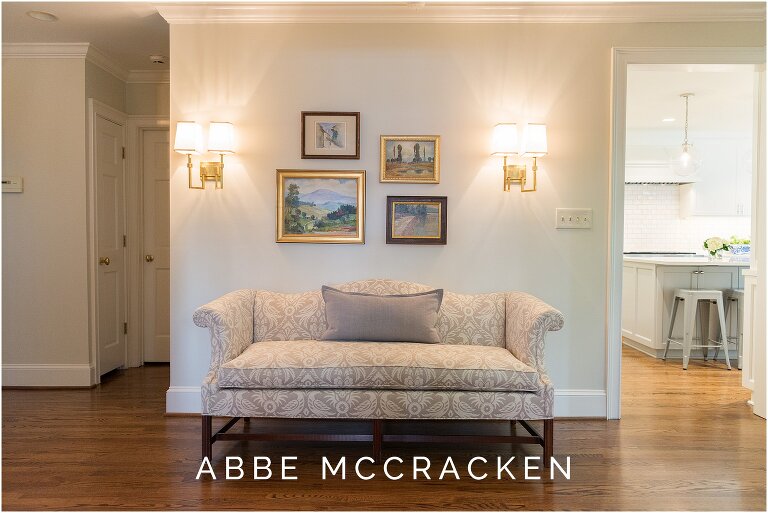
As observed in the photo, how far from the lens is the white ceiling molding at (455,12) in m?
3.30

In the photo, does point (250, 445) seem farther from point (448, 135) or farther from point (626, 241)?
point (626, 241)

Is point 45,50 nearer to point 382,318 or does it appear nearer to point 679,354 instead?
point 382,318

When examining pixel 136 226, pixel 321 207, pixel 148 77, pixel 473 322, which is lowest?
pixel 473 322

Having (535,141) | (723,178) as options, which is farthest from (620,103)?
(723,178)

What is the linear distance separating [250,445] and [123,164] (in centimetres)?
285

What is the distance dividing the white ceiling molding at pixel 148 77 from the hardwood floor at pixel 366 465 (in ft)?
8.38

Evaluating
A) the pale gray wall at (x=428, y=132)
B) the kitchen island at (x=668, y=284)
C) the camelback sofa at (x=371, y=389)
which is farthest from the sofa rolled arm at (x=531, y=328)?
the kitchen island at (x=668, y=284)

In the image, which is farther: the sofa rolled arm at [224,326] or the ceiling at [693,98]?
the ceiling at [693,98]

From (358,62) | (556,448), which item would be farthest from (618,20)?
(556,448)

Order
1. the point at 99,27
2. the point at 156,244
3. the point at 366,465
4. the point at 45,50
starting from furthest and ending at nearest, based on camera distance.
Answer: the point at 156,244 < the point at 45,50 < the point at 99,27 < the point at 366,465

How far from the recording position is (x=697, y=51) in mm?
3387

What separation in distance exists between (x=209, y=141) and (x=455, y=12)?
5.55 feet

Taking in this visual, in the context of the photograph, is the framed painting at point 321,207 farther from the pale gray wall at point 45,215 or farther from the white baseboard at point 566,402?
the pale gray wall at point 45,215

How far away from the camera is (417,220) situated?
3.46 m
